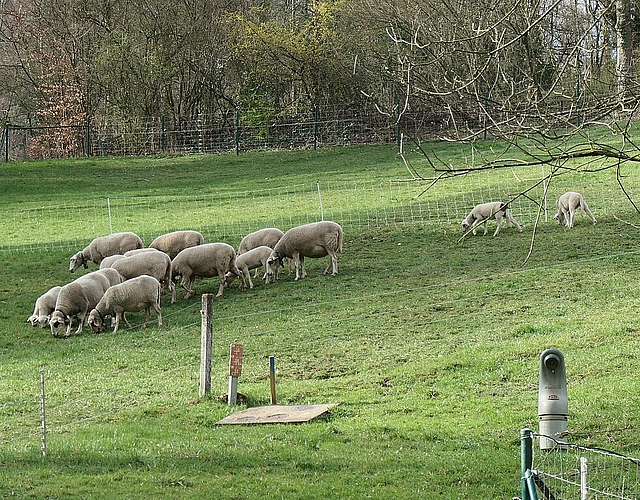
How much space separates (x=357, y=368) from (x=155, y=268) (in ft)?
22.3

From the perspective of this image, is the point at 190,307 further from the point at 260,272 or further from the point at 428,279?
the point at 428,279

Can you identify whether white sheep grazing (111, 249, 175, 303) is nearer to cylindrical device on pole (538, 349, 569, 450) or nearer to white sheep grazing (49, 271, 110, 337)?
white sheep grazing (49, 271, 110, 337)

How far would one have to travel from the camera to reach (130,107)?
44.4m

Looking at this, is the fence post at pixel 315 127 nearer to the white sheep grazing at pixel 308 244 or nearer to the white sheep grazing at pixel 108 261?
the white sheep grazing at pixel 308 244

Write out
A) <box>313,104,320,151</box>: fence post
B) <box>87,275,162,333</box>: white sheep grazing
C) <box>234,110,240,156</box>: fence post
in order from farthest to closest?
1. <box>234,110,240,156</box>: fence post
2. <box>313,104,320,151</box>: fence post
3. <box>87,275,162,333</box>: white sheep grazing

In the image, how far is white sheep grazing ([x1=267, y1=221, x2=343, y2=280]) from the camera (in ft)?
65.0

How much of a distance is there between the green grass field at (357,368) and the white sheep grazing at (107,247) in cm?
45

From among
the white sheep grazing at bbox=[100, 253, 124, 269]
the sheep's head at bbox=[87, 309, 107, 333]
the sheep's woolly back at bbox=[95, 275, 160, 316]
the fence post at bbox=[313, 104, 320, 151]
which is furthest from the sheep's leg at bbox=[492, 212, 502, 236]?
the fence post at bbox=[313, 104, 320, 151]

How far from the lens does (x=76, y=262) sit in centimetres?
2183

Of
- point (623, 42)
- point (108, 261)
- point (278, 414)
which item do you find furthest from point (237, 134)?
point (623, 42)

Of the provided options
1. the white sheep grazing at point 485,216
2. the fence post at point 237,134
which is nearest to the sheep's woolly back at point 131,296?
the white sheep grazing at point 485,216

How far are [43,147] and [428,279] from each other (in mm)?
31201

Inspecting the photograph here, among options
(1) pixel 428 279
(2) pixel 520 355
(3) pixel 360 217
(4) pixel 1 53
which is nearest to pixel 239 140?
(4) pixel 1 53

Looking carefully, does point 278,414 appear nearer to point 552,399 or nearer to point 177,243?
point 552,399
